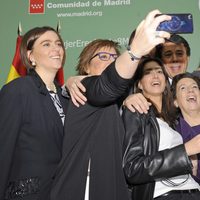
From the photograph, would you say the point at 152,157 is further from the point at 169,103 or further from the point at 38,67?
the point at 38,67

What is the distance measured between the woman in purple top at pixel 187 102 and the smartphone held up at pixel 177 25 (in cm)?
75

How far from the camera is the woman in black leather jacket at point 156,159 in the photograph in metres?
1.50

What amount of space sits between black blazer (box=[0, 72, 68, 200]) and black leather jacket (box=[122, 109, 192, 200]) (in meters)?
0.34

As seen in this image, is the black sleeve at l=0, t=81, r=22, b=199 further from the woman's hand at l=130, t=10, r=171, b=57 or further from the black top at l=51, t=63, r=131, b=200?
the woman's hand at l=130, t=10, r=171, b=57

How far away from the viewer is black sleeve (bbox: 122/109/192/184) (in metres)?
1.49

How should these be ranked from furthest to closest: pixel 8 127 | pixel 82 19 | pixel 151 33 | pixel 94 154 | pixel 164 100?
→ pixel 82 19 → pixel 164 100 → pixel 8 127 → pixel 94 154 → pixel 151 33

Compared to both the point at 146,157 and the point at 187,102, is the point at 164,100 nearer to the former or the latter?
the point at 187,102

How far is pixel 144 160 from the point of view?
1.54 meters

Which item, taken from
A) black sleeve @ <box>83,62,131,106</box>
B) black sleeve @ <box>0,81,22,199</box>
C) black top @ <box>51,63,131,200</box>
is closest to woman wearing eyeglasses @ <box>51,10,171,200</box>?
black top @ <box>51,63,131,200</box>

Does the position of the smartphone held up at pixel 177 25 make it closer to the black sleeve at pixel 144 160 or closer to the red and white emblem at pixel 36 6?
the black sleeve at pixel 144 160

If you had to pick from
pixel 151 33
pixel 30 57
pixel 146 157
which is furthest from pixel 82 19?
pixel 151 33

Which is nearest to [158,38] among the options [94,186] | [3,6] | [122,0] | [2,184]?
[94,186]

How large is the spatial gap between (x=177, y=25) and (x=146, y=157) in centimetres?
63

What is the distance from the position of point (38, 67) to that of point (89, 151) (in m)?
0.68
